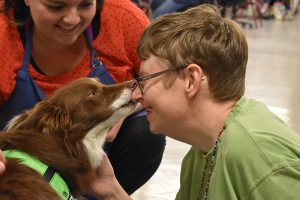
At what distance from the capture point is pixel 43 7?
2105 millimetres

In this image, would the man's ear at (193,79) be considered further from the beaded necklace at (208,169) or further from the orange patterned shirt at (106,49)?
the orange patterned shirt at (106,49)

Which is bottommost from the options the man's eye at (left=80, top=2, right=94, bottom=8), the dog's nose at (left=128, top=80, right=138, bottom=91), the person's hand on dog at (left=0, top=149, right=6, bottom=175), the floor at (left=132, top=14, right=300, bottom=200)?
the floor at (left=132, top=14, right=300, bottom=200)

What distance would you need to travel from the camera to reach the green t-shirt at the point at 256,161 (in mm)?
1318

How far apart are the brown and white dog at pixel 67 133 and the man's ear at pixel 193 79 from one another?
0.41 m

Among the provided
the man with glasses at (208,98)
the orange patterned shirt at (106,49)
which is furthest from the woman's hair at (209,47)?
the orange patterned shirt at (106,49)

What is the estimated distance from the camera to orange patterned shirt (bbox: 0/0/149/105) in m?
2.29

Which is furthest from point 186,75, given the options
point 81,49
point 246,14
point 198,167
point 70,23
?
point 246,14

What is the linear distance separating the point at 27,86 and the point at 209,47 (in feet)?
3.50

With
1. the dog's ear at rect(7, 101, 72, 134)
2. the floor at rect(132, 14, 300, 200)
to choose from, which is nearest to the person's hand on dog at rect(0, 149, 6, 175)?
the dog's ear at rect(7, 101, 72, 134)

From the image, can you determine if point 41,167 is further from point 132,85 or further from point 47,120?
point 132,85

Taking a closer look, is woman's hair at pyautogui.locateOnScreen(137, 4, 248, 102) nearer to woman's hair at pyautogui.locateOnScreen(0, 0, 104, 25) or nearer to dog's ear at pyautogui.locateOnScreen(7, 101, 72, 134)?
dog's ear at pyautogui.locateOnScreen(7, 101, 72, 134)

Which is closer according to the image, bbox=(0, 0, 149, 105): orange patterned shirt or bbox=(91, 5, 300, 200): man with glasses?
bbox=(91, 5, 300, 200): man with glasses

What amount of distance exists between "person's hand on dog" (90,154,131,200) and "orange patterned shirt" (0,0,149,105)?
48 centimetres

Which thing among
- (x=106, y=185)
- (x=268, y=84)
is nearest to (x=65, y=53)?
(x=106, y=185)
